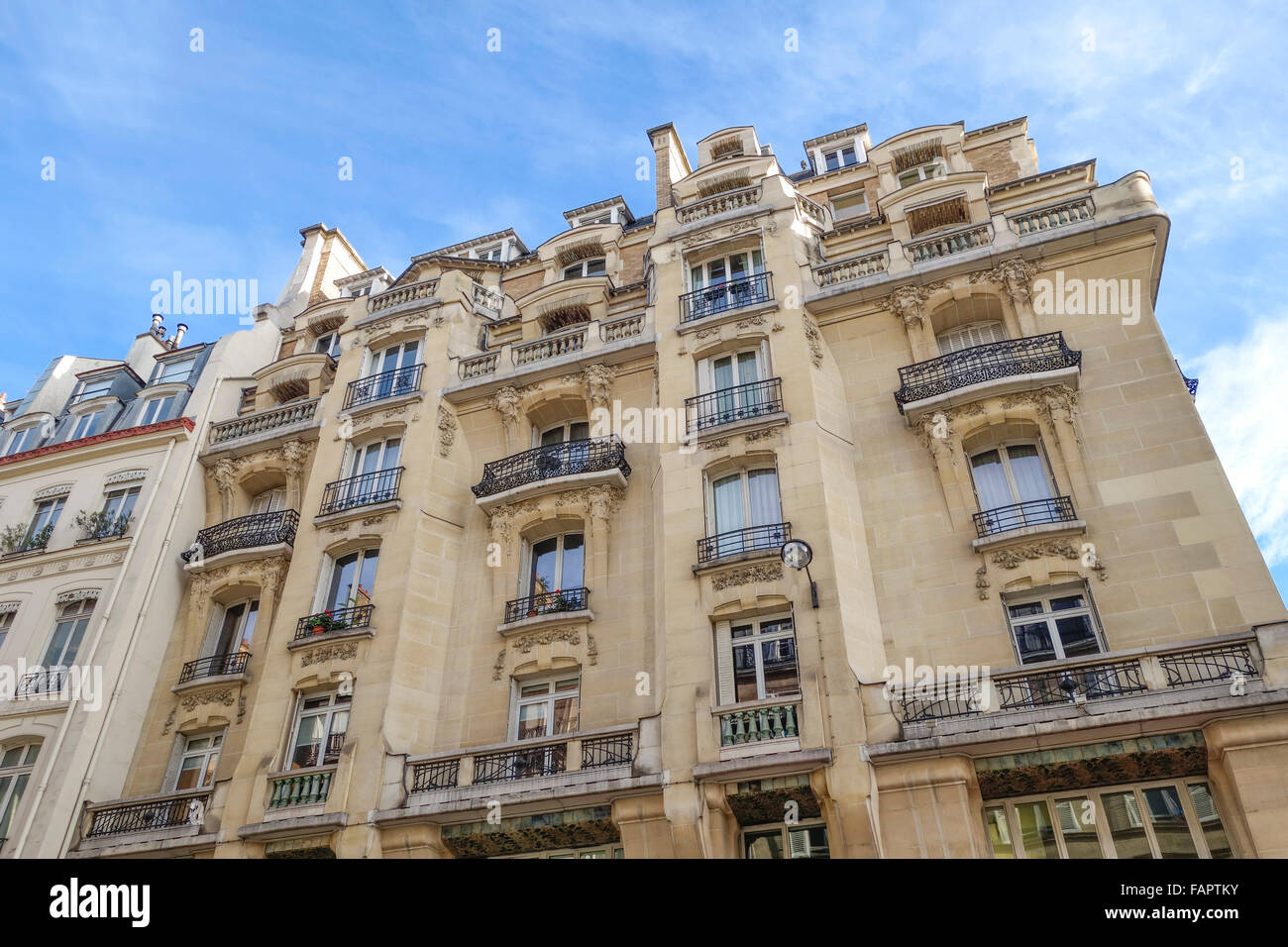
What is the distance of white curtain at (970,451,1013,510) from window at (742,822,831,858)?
22.5 ft

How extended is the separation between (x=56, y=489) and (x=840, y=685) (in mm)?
21949

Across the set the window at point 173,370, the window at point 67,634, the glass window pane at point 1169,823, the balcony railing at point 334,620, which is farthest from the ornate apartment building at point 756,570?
the window at point 173,370

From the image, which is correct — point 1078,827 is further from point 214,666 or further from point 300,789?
point 214,666

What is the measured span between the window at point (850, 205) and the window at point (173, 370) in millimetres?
19994

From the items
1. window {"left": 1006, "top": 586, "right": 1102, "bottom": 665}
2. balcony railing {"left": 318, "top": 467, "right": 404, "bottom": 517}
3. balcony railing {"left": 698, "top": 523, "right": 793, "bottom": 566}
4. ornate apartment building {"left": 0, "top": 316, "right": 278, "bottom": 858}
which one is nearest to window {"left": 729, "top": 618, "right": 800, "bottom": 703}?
balcony railing {"left": 698, "top": 523, "right": 793, "bottom": 566}

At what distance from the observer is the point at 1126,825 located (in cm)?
1407

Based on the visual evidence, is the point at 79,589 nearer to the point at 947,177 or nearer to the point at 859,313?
the point at 859,313

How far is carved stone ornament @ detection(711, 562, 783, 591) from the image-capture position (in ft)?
56.4

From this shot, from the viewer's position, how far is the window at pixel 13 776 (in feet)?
63.5

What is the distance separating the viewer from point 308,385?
27.4 m

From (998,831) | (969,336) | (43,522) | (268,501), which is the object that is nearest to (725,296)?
(969,336)

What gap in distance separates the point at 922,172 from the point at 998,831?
17803mm

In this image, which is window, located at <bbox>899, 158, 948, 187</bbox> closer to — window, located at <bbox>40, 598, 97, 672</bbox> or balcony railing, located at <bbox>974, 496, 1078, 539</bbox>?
balcony railing, located at <bbox>974, 496, 1078, 539</bbox>
